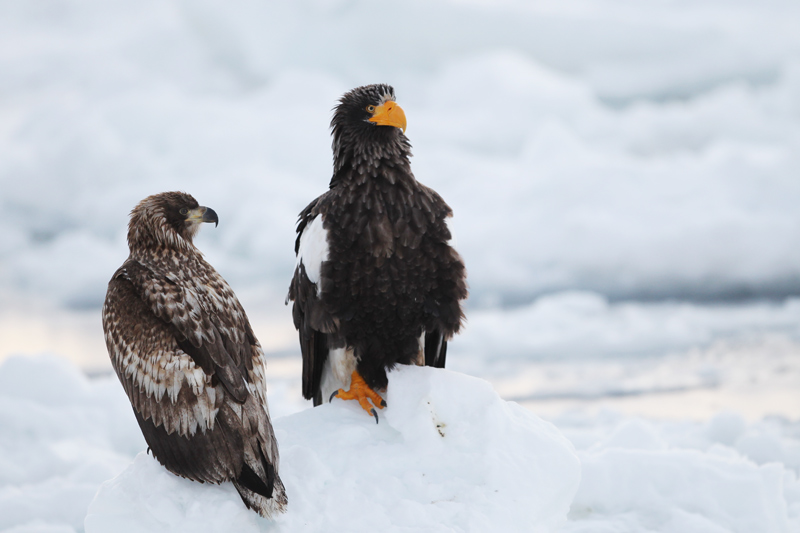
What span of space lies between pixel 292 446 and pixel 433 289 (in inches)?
71.6

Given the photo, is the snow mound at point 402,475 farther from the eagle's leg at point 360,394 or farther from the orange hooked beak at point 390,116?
the orange hooked beak at point 390,116

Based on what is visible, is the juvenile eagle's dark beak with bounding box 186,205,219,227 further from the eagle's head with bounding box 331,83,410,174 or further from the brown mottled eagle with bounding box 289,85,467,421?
the eagle's head with bounding box 331,83,410,174

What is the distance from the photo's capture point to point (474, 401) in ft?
17.8

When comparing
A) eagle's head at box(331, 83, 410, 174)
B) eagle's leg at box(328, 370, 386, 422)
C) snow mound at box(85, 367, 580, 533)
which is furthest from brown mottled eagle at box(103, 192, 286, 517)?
eagle's head at box(331, 83, 410, 174)

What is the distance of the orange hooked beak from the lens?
5.62m

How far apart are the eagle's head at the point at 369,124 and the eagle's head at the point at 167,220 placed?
141cm

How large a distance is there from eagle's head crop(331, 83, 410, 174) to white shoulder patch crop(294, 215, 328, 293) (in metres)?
0.67

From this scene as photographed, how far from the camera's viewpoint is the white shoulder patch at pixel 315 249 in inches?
218

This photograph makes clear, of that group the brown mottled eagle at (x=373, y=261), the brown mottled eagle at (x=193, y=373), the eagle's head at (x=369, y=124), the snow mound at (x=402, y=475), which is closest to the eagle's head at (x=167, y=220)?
the brown mottled eagle at (x=193, y=373)

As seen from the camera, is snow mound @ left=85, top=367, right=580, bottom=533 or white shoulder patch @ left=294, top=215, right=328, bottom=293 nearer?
snow mound @ left=85, top=367, right=580, bottom=533

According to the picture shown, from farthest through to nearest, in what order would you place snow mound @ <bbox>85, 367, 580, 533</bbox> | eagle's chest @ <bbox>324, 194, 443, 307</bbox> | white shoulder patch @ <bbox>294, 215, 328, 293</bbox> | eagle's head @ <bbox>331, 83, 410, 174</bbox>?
eagle's head @ <bbox>331, 83, 410, 174</bbox>, white shoulder patch @ <bbox>294, 215, 328, 293</bbox>, eagle's chest @ <bbox>324, 194, 443, 307</bbox>, snow mound @ <bbox>85, 367, 580, 533</bbox>

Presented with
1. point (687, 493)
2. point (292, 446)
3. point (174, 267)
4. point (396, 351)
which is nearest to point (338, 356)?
point (396, 351)

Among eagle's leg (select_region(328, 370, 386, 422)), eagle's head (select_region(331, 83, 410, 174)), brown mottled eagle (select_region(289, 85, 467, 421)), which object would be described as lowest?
eagle's leg (select_region(328, 370, 386, 422))

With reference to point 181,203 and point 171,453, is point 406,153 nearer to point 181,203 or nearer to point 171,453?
point 181,203
